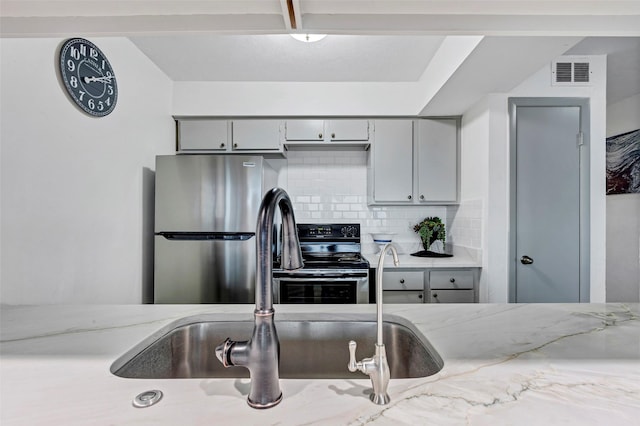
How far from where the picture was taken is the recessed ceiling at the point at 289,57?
2240 mm

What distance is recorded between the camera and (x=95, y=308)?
1.12m

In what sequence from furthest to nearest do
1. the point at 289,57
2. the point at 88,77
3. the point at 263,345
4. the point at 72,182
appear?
the point at 289,57 < the point at 88,77 < the point at 72,182 < the point at 263,345

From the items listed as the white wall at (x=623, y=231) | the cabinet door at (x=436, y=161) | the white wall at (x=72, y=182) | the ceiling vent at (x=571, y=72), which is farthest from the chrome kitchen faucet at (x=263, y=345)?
the white wall at (x=623, y=231)

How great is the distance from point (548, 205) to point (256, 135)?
2517mm

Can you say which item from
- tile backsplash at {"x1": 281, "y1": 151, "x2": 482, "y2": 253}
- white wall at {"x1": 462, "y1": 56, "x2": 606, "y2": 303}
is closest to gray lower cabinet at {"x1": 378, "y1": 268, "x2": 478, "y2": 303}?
white wall at {"x1": 462, "y1": 56, "x2": 606, "y2": 303}

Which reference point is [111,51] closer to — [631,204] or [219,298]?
[219,298]

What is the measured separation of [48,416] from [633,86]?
4.53m

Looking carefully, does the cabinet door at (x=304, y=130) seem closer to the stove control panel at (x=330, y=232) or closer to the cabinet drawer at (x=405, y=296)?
the stove control panel at (x=330, y=232)

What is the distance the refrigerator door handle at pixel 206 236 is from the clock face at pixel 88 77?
3.10 ft

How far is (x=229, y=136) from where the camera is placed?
296 cm

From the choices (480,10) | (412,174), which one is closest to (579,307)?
(480,10)

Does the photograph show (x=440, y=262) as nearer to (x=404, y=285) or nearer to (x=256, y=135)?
(x=404, y=285)

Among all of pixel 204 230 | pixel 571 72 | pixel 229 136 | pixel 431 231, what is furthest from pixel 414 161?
pixel 204 230

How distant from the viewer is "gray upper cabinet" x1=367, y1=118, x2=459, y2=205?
2906 millimetres
